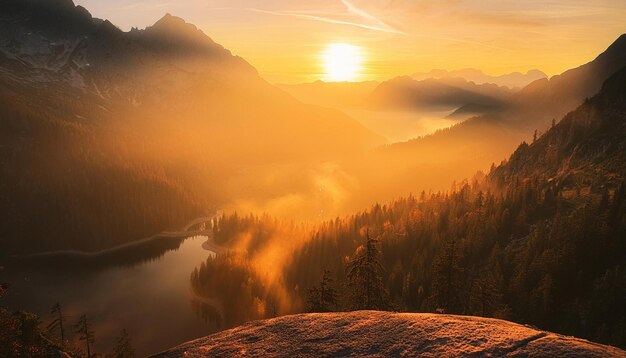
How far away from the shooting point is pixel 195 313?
142 metres

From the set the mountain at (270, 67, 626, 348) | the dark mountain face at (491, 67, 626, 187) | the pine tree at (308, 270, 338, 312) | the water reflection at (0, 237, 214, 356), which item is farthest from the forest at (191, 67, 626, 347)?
the water reflection at (0, 237, 214, 356)

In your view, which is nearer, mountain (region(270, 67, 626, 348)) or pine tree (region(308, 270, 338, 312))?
pine tree (region(308, 270, 338, 312))

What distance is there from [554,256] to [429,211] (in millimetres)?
73744

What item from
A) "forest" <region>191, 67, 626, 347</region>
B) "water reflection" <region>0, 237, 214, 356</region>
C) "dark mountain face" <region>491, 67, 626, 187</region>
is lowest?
"water reflection" <region>0, 237, 214, 356</region>

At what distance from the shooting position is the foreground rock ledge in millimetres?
12680

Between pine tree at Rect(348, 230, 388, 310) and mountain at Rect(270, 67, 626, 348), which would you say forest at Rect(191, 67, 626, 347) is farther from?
mountain at Rect(270, 67, 626, 348)

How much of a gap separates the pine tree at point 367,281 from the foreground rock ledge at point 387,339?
29.2 metres

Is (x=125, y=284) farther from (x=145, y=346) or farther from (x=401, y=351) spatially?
(x=401, y=351)

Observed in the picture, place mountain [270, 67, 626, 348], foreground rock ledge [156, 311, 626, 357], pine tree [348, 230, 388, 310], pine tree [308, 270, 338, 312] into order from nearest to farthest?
1. foreground rock ledge [156, 311, 626, 357]
2. pine tree [348, 230, 388, 310]
3. pine tree [308, 270, 338, 312]
4. mountain [270, 67, 626, 348]

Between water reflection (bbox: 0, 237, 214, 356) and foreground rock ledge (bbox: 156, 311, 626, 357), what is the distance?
119556 mm

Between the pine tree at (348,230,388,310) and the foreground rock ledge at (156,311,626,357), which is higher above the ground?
the foreground rock ledge at (156,311,626,357)

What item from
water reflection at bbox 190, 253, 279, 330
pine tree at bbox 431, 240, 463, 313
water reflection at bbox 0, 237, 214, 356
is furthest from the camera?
water reflection at bbox 190, 253, 279, 330

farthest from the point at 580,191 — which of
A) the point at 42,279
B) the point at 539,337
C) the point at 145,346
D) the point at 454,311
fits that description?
the point at 42,279

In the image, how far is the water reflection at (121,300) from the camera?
12900 cm
